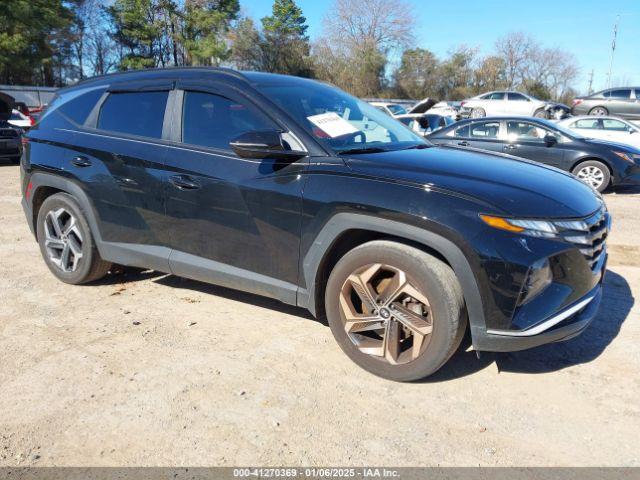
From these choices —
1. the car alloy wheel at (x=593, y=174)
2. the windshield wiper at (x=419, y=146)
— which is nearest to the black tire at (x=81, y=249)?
the windshield wiper at (x=419, y=146)

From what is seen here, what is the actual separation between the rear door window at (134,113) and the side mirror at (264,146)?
0.98 metres

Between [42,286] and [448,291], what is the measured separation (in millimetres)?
3540

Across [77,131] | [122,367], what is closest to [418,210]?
[122,367]

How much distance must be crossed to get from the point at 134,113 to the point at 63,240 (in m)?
1.31

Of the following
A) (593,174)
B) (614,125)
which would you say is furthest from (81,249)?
(614,125)

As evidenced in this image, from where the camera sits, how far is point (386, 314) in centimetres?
287

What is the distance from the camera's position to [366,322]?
296 cm

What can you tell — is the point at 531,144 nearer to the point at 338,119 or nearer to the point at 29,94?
the point at 338,119

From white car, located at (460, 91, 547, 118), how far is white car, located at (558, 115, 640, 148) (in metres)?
11.8

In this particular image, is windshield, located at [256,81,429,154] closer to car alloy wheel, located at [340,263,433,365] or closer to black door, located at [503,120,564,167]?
car alloy wheel, located at [340,263,433,365]

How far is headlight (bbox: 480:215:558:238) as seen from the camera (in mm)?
2523

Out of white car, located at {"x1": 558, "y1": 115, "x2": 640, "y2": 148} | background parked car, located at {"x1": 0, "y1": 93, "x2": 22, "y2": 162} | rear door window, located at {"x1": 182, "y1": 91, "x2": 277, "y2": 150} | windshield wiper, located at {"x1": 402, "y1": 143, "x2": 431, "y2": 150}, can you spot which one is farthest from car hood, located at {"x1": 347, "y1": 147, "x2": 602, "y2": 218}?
background parked car, located at {"x1": 0, "y1": 93, "x2": 22, "y2": 162}

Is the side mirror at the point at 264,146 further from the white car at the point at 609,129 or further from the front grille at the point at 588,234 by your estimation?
the white car at the point at 609,129

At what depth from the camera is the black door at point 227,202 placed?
3131 millimetres
